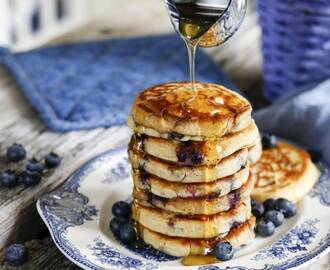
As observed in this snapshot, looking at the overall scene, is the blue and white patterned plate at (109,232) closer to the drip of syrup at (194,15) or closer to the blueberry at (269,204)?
the blueberry at (269,204)

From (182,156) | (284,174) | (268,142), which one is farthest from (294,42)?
(182,156)

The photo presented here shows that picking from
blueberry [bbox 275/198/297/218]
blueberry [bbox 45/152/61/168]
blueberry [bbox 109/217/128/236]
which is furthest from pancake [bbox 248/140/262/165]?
blueberry [bbox 45/152/61/168]

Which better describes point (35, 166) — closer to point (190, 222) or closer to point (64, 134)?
point (64, 134)

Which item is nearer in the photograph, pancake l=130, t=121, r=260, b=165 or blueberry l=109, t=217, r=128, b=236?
pancake l=130, t=121, r=260, b=165

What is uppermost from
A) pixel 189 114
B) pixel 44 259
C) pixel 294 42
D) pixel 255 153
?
pixel 189 114

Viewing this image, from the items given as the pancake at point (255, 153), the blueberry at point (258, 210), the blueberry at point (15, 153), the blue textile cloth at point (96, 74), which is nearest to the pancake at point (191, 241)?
the blueberry at point (258, 210)

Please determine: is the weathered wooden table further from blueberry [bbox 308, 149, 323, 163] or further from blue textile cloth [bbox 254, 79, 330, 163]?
blueberry [bbox 308, 149, 323, 163]

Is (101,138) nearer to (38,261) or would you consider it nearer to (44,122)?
(44,122)
